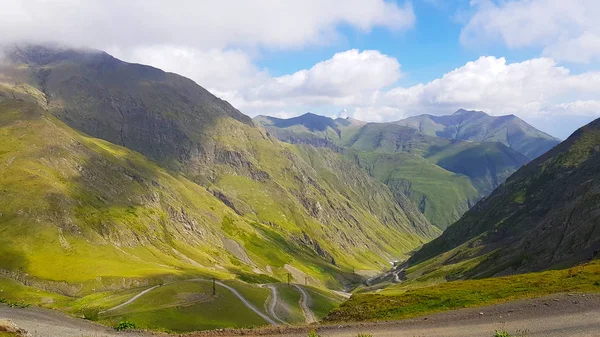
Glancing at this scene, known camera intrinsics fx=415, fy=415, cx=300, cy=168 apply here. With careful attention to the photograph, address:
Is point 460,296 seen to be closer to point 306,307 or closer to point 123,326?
point 123,326

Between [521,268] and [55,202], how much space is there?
165930 mm

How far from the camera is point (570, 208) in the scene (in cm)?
14550

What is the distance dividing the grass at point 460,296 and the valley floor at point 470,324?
2.75 meters

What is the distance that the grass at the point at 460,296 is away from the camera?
42406 mm

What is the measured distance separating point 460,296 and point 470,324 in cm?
971

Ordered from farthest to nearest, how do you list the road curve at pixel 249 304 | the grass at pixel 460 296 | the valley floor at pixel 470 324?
the road curve at pixel 249 304, the grass at pixel 460 296, the valley floor at pixel 470 324

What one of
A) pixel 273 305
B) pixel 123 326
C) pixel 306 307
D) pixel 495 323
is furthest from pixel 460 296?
pixel 306 307

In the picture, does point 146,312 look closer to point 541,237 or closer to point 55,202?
point 55,202

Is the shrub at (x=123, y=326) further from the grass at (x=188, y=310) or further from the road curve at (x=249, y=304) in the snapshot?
the road curve at (x=249, y=304)

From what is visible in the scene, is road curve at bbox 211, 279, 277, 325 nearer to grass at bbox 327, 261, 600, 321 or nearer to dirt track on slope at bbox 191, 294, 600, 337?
grass at bbox 327, 261, 600, 321

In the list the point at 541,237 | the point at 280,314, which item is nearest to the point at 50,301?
the point at 280,314

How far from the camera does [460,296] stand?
45.6 meters

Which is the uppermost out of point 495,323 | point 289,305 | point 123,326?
point 123,326

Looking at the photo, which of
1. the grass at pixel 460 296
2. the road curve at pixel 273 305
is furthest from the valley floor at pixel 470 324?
the road curve at pixel 273 305
